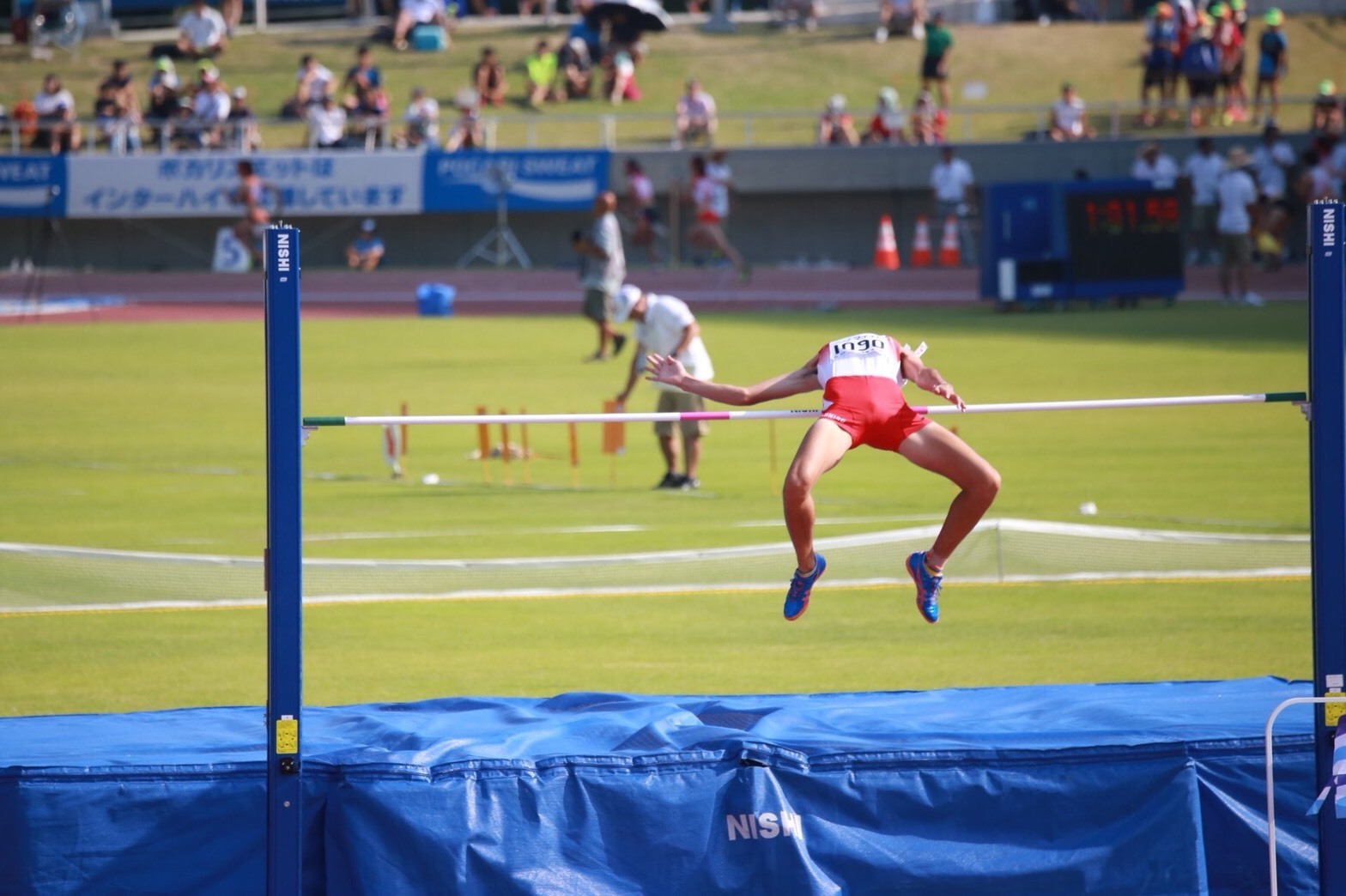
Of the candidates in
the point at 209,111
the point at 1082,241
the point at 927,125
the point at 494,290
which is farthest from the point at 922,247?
the point at 209,111

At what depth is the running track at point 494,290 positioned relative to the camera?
28.2m

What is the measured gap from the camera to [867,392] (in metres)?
6.02

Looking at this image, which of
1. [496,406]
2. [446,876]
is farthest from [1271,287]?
[446,876]

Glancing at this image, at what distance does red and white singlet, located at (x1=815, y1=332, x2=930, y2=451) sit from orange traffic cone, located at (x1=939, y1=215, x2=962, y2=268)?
980 inches

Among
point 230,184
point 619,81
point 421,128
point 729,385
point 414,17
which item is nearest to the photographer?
point 729,385

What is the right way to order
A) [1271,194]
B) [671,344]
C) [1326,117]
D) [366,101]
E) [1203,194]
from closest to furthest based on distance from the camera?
[671,344], [1203,194], [1271,194], [1326,117], [366,101]

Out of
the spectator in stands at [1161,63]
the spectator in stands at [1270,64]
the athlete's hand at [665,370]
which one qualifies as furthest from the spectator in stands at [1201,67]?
the athlete's hand at [665,370]

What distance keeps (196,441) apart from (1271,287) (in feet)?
61.9

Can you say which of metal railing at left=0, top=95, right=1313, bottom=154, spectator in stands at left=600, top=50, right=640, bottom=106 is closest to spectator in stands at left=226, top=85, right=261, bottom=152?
metal railing at left=0, top=95, right=1313, bottom=154

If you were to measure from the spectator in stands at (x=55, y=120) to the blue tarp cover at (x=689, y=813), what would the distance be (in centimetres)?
2901

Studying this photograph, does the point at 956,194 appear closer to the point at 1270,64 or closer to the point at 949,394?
the point at 1270,64

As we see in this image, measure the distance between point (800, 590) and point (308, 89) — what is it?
98.0 feet

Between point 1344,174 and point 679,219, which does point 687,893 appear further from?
point 679,219

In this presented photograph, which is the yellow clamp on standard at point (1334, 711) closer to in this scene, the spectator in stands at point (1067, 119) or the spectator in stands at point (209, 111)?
the spectator in stands at point (1067, 119)
